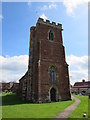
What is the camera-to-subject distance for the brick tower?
2927cm

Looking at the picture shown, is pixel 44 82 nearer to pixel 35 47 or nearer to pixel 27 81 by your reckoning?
pixel 27 81

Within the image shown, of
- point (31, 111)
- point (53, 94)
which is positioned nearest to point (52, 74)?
point (53, 94)

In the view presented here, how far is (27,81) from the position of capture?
33.5m

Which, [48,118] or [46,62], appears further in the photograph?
[46,62]

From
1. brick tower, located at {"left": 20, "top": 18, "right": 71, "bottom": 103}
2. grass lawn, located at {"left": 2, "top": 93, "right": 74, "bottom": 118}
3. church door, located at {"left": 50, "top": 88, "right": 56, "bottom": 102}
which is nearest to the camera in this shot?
grass lawn, located at {"left": 2, "top": 93, "right": 74, "bottom": 118}

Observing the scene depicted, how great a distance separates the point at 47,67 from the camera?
100ft

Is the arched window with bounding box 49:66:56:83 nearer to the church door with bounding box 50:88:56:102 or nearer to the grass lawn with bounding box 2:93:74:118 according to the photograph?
the church door with bounding box 50:88:56:102

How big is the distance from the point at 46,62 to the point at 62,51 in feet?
17.2

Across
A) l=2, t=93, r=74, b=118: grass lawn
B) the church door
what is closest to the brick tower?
the church door

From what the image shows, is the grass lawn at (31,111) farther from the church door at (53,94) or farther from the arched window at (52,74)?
the arched window at (52,74)

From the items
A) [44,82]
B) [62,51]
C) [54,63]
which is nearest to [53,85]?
[44,82]

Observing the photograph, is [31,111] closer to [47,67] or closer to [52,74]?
[47,67]

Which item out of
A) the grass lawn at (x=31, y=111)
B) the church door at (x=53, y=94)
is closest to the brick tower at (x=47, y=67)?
the church door at (x=53, y=94)

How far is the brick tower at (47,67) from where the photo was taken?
1152 inches
